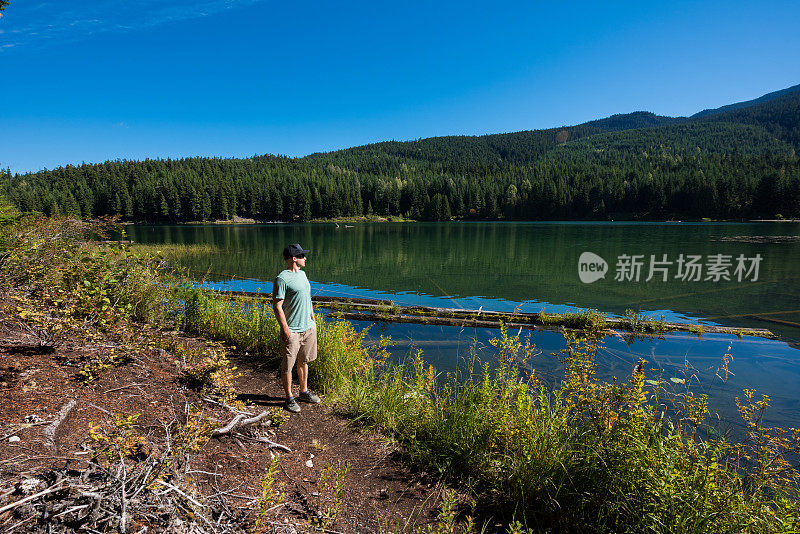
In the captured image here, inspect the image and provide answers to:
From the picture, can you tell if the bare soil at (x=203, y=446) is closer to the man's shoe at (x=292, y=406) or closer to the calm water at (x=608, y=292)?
the man's shoe at (x=292, y=406)

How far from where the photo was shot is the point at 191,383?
507 cm

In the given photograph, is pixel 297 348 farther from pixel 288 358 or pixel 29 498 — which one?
pixel 29 498

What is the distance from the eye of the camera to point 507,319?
41.9ft

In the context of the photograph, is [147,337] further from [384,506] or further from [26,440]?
[384,506]

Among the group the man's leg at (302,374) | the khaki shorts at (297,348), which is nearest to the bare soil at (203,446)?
the man's leg at (302,374)

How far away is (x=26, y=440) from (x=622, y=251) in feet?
137

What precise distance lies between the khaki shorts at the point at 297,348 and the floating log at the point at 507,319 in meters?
5.29

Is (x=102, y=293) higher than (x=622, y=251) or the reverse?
higher

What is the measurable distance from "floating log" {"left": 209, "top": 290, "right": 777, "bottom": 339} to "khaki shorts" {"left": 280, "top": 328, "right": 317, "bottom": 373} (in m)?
5.29

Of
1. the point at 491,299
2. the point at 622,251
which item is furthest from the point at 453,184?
the point at 491,299

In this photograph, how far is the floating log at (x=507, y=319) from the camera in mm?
11773

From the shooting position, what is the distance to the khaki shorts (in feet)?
17.5

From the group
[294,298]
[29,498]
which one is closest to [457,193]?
[294,298]

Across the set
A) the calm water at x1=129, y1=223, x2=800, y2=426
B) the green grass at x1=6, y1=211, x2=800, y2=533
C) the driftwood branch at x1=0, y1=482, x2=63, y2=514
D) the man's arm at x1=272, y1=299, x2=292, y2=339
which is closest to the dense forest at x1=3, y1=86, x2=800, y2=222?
the calm water at x1=129, y1=223, x2=800, y2=426
